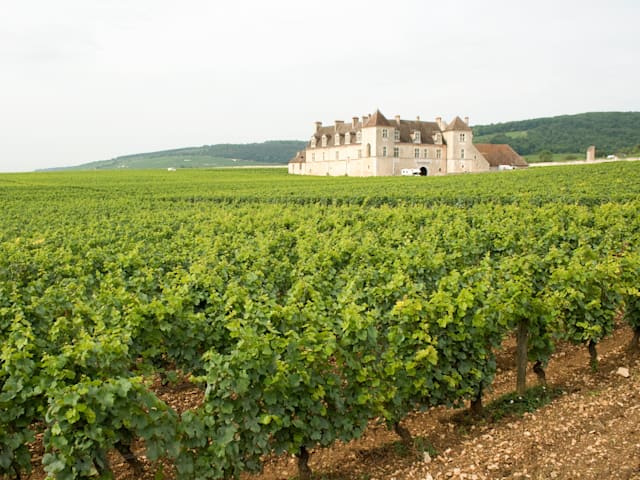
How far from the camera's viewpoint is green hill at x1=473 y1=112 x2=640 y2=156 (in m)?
129

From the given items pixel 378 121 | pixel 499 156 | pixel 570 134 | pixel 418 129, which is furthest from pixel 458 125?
pixel 570 134

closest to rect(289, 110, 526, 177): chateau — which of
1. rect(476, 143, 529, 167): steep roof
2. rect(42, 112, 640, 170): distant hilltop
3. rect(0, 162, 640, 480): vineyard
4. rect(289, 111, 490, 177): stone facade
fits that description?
rect(289, 111, 490, 177): stone facade

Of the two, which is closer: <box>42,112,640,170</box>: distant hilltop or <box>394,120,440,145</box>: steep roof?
<box>394,120,440,145</box>: steep roof

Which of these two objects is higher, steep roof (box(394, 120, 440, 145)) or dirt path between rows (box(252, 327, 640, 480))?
steep roof (box(394, 120, 440, 145))

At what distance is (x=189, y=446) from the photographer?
5180mm

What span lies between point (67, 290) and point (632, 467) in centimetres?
809

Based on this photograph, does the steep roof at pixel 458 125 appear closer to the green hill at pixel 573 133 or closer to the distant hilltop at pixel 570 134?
the distant hilltop at pixel 570 134

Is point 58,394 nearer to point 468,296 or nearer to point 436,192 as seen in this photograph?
point 468,296

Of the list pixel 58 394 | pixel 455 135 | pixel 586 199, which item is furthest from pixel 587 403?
pixel 455 135

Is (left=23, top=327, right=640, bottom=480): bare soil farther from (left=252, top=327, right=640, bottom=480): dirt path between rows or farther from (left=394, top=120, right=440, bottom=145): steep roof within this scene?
(left=394, top=120, right=440, bottom=145): steep roof

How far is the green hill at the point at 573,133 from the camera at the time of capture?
129 meters

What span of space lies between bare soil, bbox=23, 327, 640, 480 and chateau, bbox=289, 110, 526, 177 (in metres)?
74.0

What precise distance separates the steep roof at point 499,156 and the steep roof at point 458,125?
6.86 meters

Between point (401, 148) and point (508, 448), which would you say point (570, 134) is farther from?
point (508, 448)
